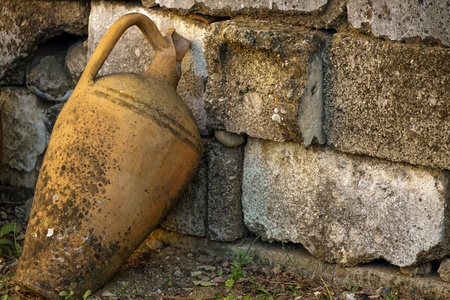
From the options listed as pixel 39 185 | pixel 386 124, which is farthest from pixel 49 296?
pixel 386 124

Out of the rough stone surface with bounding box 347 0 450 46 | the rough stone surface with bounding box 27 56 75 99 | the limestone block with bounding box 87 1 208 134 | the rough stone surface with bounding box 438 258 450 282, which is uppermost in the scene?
the rough stone surface with bounding box 347 0 450 46

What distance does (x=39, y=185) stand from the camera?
7.09 feet

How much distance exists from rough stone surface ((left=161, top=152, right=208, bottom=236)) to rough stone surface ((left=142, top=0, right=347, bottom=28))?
0.64 m

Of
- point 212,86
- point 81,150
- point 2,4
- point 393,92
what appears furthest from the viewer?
point 2,4

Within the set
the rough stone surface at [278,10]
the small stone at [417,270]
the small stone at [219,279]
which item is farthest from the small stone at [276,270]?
the rough stone surface at [278,10]

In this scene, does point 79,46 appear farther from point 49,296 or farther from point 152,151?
point 49,296

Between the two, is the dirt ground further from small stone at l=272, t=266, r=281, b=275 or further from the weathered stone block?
the weathered stone block

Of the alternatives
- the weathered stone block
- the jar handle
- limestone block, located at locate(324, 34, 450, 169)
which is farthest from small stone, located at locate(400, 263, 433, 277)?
the jar handle

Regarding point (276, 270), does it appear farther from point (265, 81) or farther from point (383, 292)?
point (265, 81)

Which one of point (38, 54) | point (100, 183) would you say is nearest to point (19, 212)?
point (38, 54)

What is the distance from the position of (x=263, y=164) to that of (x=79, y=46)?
1.24 m

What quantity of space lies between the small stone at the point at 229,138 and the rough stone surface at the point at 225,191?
1.1 inches

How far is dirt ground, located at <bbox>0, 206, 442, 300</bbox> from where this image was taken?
2.16 m

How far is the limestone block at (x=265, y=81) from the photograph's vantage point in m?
2.01
